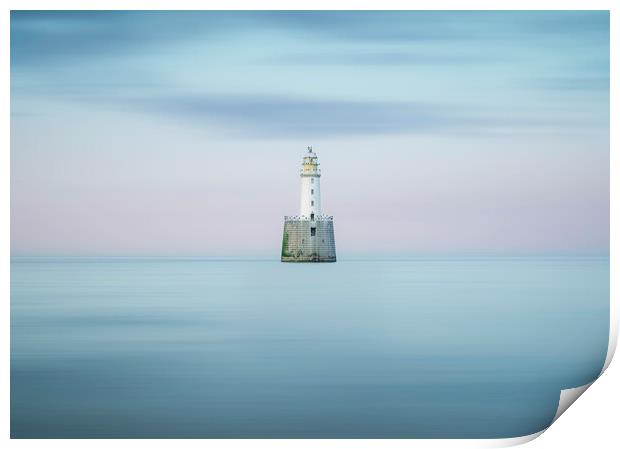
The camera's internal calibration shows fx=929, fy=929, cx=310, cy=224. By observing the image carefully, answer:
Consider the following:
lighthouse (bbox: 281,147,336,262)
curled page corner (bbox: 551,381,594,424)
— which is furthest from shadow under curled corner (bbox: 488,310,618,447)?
lighthouse (bbox: 281,147,336,262)

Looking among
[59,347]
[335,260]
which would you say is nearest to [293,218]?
[335,260]

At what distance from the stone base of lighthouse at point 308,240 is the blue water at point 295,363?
8430 millimetres

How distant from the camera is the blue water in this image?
5793mm

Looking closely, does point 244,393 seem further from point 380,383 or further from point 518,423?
point 518,423

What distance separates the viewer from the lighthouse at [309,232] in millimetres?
18703

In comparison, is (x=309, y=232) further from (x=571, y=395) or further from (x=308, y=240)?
(x=571, y=395)

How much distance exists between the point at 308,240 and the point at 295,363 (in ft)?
38.7

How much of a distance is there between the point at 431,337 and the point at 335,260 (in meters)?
11.8

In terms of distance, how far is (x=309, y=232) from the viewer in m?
18.8

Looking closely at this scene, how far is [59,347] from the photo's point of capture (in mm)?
7004

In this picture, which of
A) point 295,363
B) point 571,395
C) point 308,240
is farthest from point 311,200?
point 571,395
